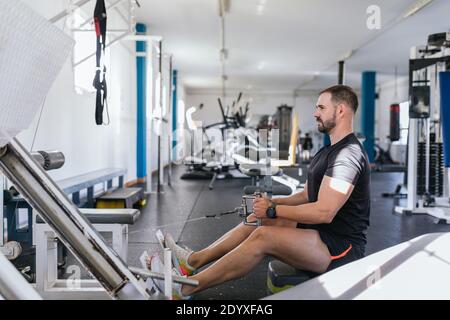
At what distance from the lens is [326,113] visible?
1623 millimetres

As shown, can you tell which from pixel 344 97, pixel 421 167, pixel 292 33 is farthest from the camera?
pixel 292 33

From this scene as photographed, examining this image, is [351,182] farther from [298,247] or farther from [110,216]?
[110,216]

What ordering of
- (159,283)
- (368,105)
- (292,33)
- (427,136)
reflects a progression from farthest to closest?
(368,105) < (292,33) < (427,136) < (159,283)

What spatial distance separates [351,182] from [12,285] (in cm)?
113

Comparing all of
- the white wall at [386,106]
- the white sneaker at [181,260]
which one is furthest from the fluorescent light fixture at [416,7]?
the white wall at [386,106]

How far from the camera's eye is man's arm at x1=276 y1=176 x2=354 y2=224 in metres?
1.45

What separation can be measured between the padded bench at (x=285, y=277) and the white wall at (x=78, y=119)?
1880 millimetres

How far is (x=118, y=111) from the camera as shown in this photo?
4.12m

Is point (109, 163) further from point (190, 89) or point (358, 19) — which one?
point (190, 89)

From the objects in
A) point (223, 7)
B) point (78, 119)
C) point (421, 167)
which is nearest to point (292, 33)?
point (223, 7)

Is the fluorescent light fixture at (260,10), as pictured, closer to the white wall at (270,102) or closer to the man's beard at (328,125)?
the man's beard at (328,125)

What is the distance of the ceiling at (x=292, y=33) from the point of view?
3.45 m

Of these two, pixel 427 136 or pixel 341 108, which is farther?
Answer: pixel 427 136

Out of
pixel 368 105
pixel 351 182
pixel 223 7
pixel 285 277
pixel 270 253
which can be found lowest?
pixel 285 277
